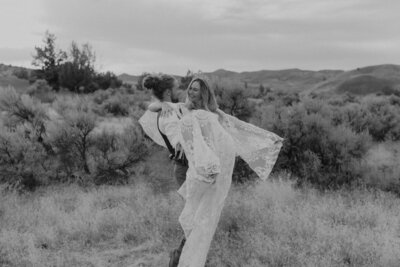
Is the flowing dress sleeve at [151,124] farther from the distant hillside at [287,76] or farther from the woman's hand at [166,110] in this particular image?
the distant hillside at [287,76]

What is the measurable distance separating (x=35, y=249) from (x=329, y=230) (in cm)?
389

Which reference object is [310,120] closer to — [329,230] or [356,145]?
[356,145]

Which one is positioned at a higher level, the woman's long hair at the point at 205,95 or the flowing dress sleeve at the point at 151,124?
the woman's long hair at the point at 205,95

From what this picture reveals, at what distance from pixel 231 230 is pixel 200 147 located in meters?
2.11

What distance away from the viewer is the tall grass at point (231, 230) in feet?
15.8

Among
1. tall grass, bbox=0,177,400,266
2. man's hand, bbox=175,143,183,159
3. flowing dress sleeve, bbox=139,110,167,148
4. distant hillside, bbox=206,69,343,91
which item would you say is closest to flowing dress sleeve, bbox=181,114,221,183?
man's hand, bbox=175,143,183,159

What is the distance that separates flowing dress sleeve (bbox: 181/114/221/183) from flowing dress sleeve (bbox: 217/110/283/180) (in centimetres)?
73

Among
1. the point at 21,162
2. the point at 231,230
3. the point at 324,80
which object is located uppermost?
the point at 324,80

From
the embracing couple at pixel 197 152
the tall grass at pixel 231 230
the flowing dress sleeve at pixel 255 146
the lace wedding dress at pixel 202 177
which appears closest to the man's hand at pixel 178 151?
the embracing couple at pixel 197 152

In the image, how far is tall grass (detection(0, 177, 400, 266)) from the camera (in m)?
4.82

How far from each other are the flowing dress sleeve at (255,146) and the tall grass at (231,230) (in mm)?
926

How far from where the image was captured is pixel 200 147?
4.03 m

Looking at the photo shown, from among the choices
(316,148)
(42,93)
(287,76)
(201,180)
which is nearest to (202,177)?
(201,180)

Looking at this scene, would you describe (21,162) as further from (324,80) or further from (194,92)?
(324,80)
